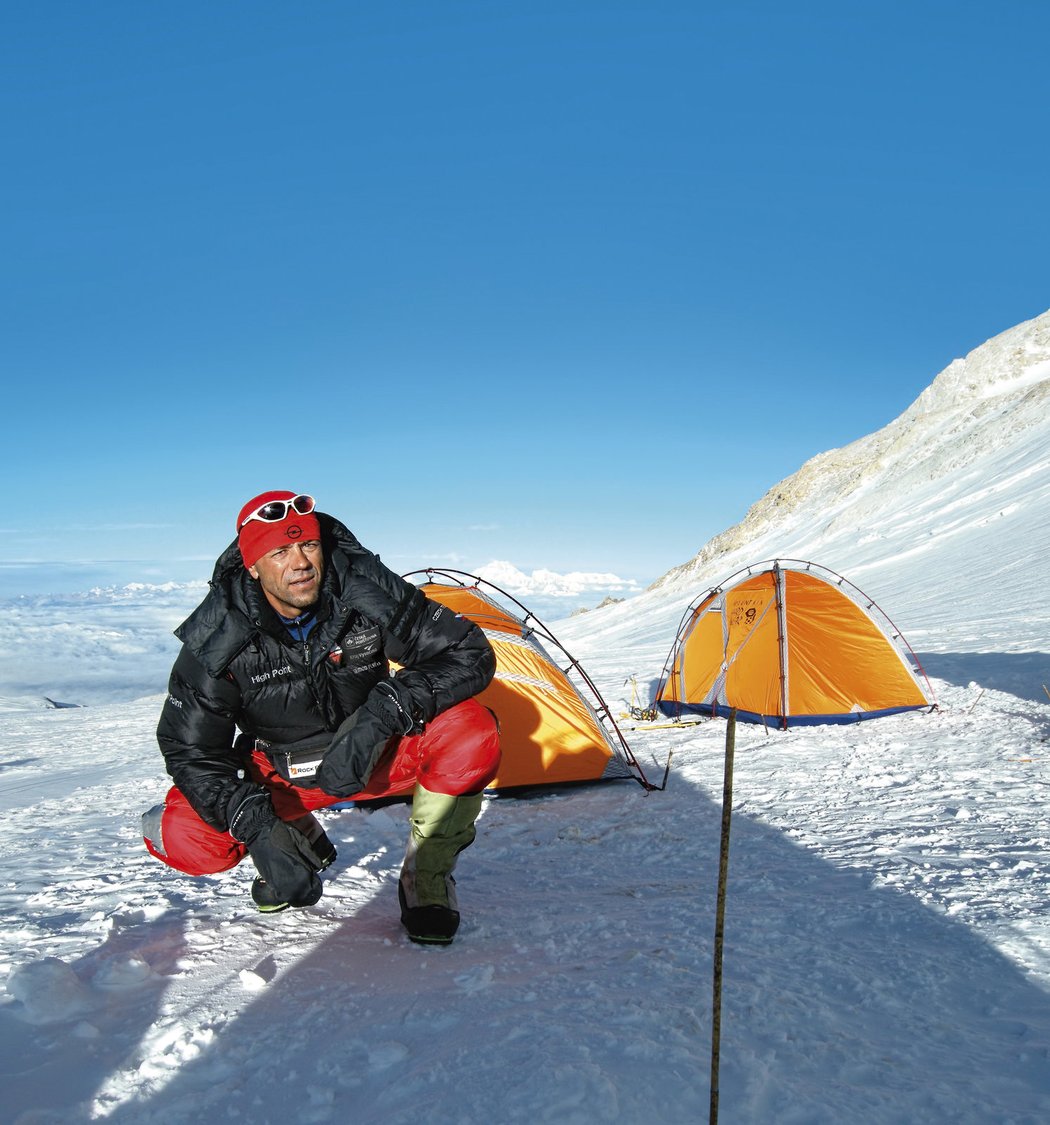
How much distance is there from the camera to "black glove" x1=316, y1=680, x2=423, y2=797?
354 cm

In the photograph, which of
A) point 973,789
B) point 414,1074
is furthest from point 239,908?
point 973,789

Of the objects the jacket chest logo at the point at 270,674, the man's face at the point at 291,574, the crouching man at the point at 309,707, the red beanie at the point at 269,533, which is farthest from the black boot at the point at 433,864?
the red beanie at the point at 269,533

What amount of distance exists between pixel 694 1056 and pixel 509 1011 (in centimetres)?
65

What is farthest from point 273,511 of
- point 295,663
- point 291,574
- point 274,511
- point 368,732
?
point 368,732

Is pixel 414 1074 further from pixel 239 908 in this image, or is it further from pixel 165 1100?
pixel 239 908

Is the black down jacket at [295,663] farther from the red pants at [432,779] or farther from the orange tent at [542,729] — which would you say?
the orange tent at [542,729]

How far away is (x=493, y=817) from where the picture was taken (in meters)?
6.14

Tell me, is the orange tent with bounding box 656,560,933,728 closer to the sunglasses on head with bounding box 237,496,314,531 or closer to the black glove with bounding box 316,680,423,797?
the black glove with bounding box 316,680,423,797

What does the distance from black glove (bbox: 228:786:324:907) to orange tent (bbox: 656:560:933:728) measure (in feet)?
22.7

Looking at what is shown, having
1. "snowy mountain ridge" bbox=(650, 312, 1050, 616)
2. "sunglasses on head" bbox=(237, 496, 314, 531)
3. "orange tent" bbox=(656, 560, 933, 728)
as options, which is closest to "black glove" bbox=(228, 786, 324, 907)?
"sunglasses on head" bbox=(237, 496, 314, 531)

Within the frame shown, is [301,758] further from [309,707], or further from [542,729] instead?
[542,729]

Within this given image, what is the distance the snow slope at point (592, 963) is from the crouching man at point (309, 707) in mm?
352

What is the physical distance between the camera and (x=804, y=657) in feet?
30.8

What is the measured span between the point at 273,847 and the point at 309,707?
657 mm
